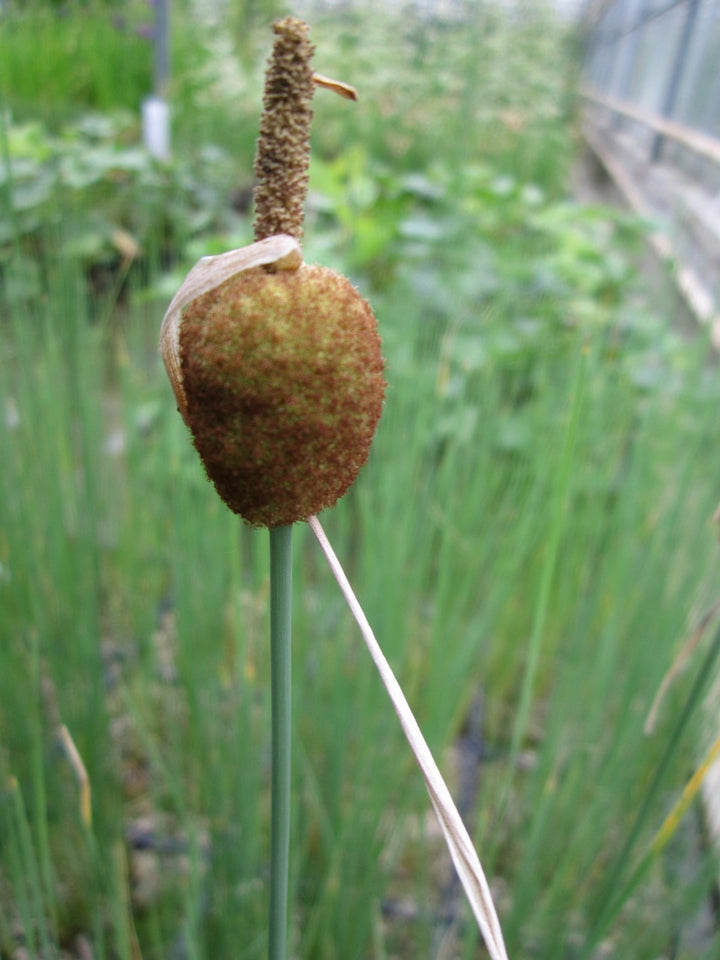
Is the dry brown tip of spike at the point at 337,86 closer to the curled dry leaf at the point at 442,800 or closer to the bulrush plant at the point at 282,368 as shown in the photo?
the bulrush plant at the point at 282,368

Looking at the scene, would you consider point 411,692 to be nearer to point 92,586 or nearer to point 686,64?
point 92,586

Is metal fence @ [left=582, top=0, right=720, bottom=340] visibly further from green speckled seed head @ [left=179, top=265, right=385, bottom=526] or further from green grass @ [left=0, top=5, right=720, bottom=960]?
green speckled seed head @ [left=179, top=265, right=385, bottom=526]

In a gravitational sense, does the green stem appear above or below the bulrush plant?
below

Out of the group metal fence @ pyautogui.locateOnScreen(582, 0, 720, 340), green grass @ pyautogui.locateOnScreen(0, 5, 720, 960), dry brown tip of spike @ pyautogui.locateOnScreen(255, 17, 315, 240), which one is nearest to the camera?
dry brown tip of spike @ pyautogui.locateOnScreen(255, 17, 315, 240)

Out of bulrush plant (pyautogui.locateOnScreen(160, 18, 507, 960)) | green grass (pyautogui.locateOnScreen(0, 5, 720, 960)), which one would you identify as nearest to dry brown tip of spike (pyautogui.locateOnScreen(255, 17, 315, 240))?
bulrush plant (pyautogui.locateOnScreen(160, 18, 507, 960))

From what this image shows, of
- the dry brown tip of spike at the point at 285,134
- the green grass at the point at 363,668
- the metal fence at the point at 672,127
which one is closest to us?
the dry brown tip of spike at the point at 285,134

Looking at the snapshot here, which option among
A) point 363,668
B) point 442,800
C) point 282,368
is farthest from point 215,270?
point 363,668

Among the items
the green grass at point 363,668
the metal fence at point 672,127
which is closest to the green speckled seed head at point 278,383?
the green grass at point 363,668
